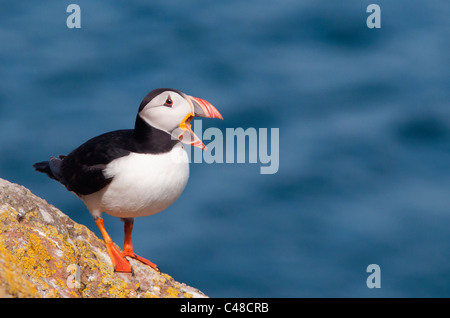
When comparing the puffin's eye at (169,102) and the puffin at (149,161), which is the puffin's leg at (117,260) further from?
the puffin's eye at (169,102)

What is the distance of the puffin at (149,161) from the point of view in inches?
201

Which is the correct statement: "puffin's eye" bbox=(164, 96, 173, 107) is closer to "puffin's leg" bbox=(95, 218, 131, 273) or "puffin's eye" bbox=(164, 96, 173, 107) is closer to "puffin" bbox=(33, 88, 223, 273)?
"puffin" bbox=(33, 88, 223, 273)

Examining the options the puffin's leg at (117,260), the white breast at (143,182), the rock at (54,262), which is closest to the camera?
the rock at (54,262)

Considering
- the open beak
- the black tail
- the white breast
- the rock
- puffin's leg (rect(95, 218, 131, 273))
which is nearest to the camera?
the rock

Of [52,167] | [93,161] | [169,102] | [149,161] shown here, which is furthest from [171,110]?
[52,167]

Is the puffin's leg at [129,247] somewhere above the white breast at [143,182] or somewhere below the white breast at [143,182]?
below

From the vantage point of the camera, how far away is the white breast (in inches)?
200

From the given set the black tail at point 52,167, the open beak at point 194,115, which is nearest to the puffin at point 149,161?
the open beak at point 194,115

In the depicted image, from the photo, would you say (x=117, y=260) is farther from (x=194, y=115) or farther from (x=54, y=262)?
(x=194, y=115)

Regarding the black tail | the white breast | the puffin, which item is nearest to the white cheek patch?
the puffin
